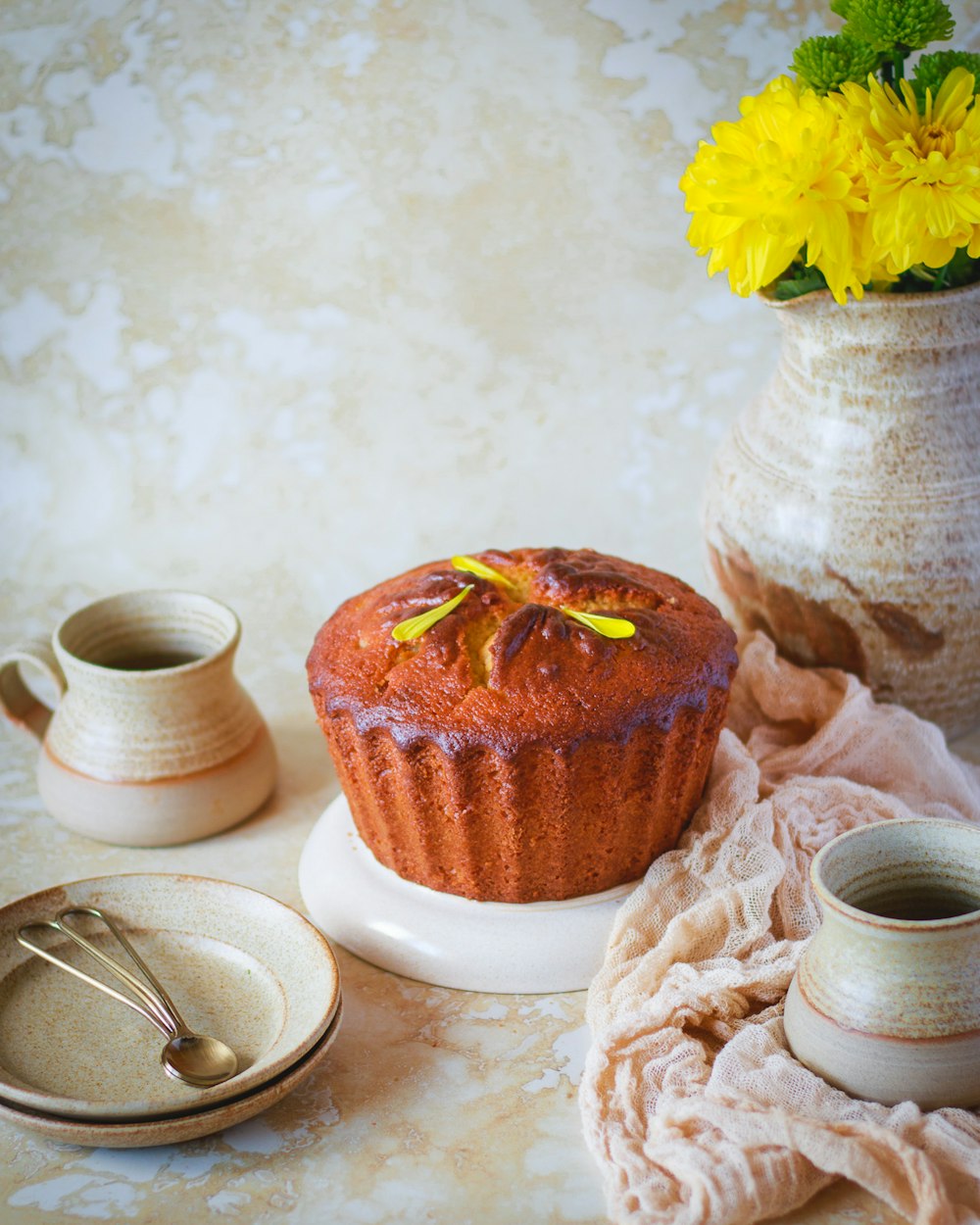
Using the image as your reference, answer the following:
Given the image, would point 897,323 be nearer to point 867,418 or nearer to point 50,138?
point 867,418

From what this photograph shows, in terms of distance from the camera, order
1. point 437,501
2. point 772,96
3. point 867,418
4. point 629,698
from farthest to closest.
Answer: point 437,501 < point 867,418 < point 772,96 < point 629,698

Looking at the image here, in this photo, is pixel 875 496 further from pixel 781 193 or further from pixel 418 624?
pixel 418 624

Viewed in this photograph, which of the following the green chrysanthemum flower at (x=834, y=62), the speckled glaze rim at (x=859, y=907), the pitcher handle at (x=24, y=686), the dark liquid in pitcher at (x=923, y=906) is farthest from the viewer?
the pitcher handle at (x=24, y=686)

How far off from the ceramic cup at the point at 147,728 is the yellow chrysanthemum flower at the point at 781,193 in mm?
664

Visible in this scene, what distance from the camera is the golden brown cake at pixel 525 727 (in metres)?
1.42

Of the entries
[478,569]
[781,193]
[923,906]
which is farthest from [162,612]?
[923,906]

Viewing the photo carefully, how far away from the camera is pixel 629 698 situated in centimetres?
142

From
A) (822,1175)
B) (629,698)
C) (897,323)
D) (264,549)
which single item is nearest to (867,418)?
(897,323)

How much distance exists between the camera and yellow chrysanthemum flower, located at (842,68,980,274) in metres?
1.46

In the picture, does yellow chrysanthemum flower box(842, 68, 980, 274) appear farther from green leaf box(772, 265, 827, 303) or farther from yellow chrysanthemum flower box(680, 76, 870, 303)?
green leaf box(772, 265, 827, 303)

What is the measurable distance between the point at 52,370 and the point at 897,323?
4.13 feet

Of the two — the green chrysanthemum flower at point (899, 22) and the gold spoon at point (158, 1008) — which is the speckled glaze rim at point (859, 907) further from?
the green chrysanthemum flower at point (899, 22)

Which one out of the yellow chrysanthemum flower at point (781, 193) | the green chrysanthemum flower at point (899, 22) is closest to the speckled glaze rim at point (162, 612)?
the yellow chrysanthemum flower at point (781, 193)

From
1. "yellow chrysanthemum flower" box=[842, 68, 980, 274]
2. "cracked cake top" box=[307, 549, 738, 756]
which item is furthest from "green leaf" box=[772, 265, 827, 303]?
"cracked cake top" box=[307, 549, 738, 756]
